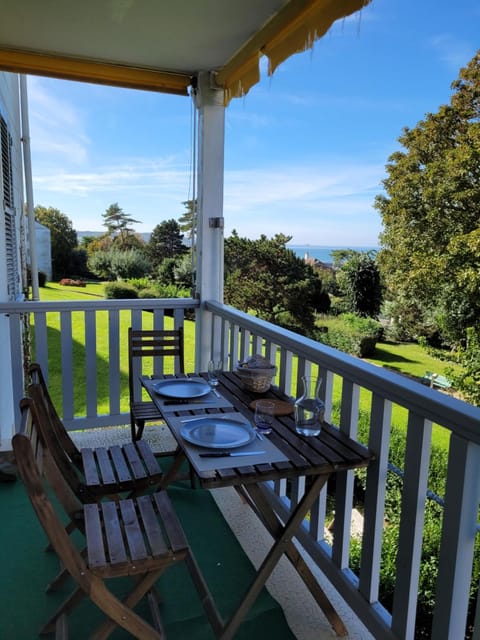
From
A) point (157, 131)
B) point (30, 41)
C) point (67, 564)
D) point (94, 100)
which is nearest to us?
point (67, 564)

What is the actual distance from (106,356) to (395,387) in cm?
688

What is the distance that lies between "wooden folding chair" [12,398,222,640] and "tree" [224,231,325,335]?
12.6 metres

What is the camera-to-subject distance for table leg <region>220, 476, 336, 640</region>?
157 cm

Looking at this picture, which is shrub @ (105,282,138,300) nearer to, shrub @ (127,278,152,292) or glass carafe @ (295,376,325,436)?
shrub @ (127,278,152,292)

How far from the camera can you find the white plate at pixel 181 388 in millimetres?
2078

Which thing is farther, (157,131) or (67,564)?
(157,131)

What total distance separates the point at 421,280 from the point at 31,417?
12.8 m

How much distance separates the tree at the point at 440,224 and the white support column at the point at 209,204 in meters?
Answer: 9.84

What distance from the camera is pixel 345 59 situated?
1881 centimetres

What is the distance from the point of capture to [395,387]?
1475 millimetres

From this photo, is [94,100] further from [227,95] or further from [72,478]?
[72,478]

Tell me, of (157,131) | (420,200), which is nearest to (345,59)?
(420,200)

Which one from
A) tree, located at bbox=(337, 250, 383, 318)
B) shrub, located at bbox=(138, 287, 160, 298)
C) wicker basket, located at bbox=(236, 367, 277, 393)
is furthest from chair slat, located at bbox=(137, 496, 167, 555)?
tree, located at bbox=(337, 250, 383, 318)

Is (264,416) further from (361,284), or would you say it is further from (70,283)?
(361,284)
